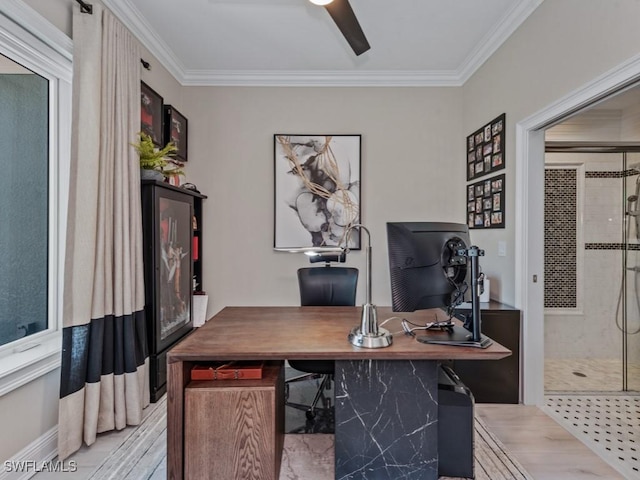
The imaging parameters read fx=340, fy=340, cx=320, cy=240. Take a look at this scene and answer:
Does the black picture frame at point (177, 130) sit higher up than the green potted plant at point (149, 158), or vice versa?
the black picture frame at point (177, 130)

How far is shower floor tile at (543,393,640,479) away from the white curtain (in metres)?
2.78

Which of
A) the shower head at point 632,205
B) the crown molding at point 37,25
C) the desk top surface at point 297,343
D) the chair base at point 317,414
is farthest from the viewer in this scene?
the shower head at point 632,205

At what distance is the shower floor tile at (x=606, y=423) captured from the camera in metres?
1.89

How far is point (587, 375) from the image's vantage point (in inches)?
116

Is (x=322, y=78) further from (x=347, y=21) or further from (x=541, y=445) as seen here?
(x=541, y=445)

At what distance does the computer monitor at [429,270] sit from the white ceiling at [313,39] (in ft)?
6.02

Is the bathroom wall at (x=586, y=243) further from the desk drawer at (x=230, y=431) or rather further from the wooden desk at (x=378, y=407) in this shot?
the desk drawer at (x=230, y=431)

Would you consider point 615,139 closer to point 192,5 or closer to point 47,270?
point 192,5

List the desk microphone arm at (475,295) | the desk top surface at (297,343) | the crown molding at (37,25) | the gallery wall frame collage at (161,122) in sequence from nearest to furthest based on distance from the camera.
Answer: the desk top surface at (297,343)
the desk microphone arm at (475,295)
the crown molding at (37,25)
the gallery wall frame collage at (161,122)

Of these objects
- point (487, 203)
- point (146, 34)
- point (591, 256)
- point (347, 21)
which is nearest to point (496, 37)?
point (487, 203)

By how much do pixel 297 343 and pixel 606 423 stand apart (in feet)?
7.34

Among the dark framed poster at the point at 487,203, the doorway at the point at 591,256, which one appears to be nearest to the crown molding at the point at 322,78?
the dark framed poster at the point at 487,203

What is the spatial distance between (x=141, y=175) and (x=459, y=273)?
2149 mm

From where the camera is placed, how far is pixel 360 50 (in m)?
2.08
